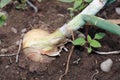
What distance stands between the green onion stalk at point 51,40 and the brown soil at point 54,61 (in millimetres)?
34

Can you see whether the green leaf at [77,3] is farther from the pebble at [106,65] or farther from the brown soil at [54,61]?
the pebble at [106,65]

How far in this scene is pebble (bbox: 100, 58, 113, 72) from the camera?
57.3 inches

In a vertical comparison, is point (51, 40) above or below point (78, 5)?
below

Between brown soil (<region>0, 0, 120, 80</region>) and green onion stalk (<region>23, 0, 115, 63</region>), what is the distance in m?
0.03

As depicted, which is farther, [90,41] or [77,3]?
[77,3]

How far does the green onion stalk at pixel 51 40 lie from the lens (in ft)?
4.88

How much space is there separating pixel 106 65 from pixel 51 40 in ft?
0.94

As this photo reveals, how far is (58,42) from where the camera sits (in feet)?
4.94

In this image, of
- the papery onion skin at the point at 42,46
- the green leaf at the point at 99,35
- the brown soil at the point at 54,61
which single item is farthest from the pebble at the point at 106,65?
the papery onion skin at the point at 42,46

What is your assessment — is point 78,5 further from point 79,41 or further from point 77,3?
point 79,41

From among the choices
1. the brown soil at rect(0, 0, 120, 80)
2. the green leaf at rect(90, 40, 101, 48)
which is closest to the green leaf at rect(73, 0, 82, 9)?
the brown soil at rect(0, 0, 120, 80)

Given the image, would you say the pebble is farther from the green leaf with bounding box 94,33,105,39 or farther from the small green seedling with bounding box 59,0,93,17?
the small green seedling with bounding box 59,0,93,17

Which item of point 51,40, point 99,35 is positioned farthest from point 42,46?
point 99,35

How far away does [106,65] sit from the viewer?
4.80 ft
